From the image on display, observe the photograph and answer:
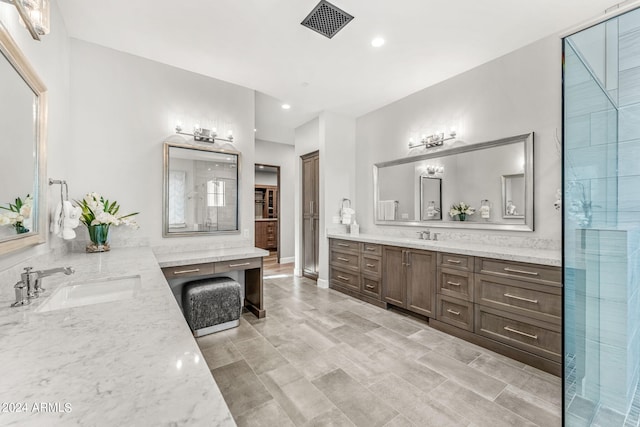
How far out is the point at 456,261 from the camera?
2.74m

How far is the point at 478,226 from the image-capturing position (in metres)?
3.07

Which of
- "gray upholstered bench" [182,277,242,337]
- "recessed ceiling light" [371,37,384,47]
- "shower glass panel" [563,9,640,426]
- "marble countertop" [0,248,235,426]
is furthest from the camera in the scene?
"gray upholstered bench" [182,277,242,337]

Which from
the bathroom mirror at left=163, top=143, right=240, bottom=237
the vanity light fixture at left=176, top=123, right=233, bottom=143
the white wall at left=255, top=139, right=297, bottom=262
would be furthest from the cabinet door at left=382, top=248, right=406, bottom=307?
the white wall at left=255, top=139, right=297, bottom=262

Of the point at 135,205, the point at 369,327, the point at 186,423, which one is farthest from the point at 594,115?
the point at 135,205

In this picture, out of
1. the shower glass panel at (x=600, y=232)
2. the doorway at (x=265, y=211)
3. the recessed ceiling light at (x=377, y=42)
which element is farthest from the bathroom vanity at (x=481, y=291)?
the doorway at (x=265, y=211)

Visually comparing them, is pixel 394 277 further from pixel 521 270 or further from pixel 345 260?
pixel 521 270

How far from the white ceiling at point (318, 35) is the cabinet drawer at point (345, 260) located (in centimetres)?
239

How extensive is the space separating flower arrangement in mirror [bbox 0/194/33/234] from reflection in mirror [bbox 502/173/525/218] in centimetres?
375

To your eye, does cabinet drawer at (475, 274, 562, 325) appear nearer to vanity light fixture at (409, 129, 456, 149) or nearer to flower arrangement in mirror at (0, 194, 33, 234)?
vanity light fixture at (409, 129, 456, 149)

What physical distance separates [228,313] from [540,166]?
343 centimetres

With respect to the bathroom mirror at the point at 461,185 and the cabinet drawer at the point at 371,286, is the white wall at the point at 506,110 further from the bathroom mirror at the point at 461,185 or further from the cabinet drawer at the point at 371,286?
the cabinet drawer at the point at 371,286

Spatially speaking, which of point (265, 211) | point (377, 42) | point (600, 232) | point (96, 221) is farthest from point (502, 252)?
point (265, 211)

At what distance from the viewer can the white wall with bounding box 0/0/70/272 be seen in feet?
4.59

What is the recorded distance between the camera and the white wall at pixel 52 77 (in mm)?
1399
